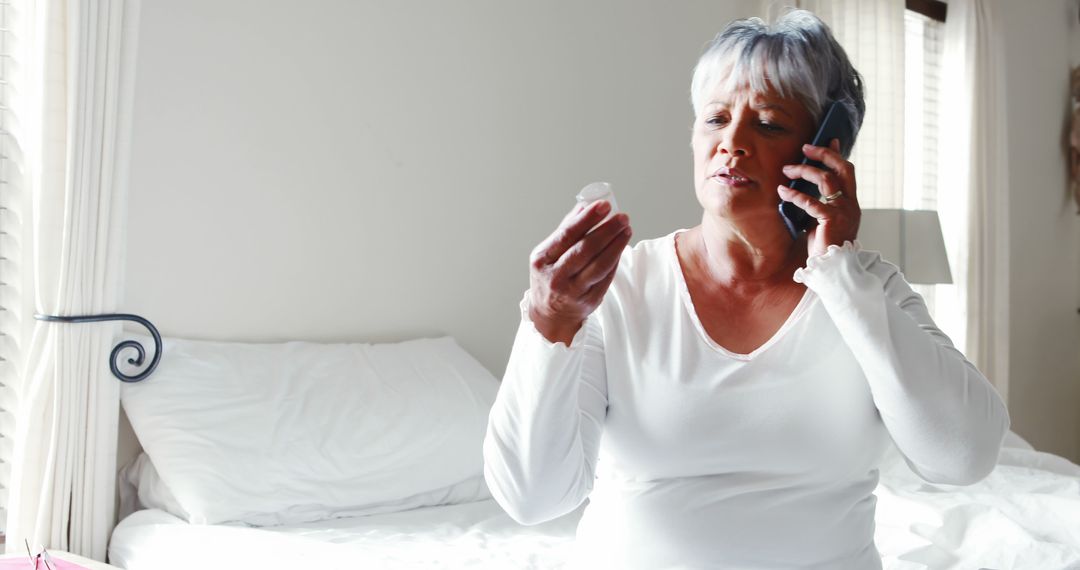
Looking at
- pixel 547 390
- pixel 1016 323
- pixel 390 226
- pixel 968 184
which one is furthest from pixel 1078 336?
pixel 547 390

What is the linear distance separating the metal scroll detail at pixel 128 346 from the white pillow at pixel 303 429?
23 millimetres

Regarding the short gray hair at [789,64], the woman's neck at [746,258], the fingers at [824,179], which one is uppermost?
the short gray hair at [789,64]

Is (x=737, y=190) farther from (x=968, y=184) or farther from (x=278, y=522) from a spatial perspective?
(x=968, y=184)

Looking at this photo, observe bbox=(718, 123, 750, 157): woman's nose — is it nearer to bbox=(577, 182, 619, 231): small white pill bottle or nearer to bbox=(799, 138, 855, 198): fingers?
bbox=(799, 138, 855, 198): fingers

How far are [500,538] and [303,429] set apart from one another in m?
0.51

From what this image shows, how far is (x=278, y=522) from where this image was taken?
1.89m

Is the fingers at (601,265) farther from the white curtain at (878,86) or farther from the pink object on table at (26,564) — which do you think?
the white curtain at (878,86)

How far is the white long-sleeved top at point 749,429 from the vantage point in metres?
1.05

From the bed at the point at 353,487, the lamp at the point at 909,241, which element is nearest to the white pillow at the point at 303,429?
the bed at the point at 353,487

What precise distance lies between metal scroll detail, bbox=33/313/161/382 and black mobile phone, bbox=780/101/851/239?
1371 mm

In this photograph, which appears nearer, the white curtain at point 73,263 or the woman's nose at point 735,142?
the woman's nose at point 735,142

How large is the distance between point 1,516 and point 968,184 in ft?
12.8

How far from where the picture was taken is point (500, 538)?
182 cm

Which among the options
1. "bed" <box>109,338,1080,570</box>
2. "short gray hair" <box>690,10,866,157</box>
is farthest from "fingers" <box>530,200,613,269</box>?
"bed" <box>109,338,1080,570</box>
